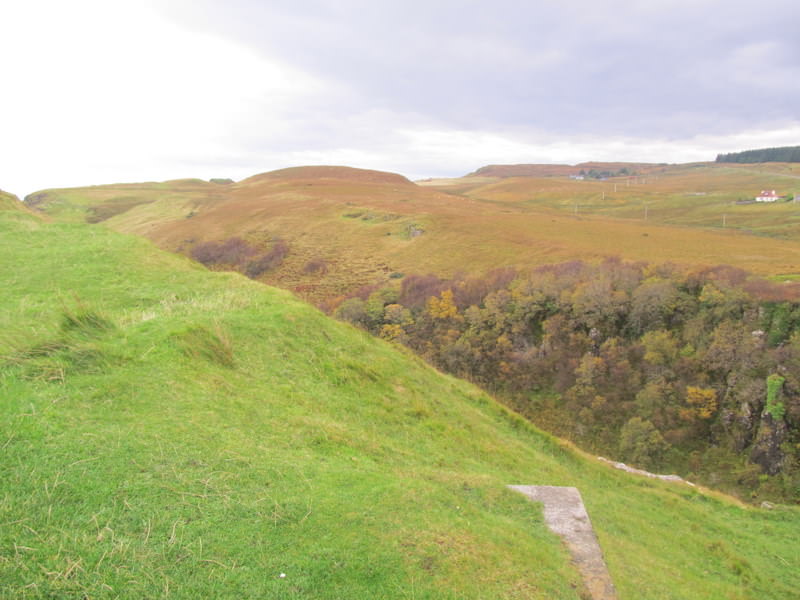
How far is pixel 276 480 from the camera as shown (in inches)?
222

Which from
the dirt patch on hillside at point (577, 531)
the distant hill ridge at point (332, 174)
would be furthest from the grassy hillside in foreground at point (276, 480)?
the distant hill ridge at point (332, 174)

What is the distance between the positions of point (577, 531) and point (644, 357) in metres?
19.1

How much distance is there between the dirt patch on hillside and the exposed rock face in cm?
1533

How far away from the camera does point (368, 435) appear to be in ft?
29.1

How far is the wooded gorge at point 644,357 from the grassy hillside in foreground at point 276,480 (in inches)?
231

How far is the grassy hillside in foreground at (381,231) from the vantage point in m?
35.9

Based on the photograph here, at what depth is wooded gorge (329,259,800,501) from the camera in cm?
1881

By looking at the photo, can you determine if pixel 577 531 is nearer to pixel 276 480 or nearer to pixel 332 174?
pixel 276 480

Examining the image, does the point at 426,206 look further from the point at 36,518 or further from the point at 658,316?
the point at 36,518

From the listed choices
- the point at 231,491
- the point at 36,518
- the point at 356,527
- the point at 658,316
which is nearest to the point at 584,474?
the point at 356,527

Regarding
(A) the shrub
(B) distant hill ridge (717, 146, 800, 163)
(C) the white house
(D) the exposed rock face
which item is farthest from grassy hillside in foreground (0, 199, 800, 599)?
(B) distant hill ridge (717, 146, 800, 163)

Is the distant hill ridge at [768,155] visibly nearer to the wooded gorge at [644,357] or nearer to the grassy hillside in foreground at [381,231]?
the grassy hillside in foreground at [381,231]

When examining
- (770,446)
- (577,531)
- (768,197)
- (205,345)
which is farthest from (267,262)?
(768,197)

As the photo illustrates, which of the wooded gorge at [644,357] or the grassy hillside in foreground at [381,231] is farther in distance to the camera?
the grassy hillside in foreground at [381,231]
